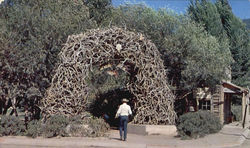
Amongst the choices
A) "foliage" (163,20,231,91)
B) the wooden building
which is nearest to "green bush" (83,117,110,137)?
"foliage" (163,20,231,91)

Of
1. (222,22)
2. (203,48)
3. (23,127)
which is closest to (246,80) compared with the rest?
(222,22)

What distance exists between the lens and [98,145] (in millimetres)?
10945

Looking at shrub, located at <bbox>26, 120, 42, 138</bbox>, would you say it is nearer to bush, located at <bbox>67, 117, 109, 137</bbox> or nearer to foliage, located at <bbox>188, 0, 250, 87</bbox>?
bush, located at <bbox>67, 117, 109, 137</bbox>

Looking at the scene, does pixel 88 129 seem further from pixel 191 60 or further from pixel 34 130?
pixel 191 60

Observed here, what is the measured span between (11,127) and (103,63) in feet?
16.4

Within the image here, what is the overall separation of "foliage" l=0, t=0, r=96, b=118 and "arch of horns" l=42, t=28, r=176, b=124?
1444 millimetres

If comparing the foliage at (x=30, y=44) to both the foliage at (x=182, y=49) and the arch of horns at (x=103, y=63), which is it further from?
the foliage at (x=182, y=49)

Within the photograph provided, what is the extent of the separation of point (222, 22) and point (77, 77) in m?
25.0

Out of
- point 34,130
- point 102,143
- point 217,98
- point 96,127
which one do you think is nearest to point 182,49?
point 217,98

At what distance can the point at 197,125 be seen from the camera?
13664mm

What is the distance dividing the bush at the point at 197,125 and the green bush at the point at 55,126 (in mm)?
4516

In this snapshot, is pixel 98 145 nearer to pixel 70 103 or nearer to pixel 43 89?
pixel 70 103

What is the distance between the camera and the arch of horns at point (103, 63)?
13594 millimetres

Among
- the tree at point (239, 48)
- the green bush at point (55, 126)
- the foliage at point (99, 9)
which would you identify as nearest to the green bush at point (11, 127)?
the green bush at point (55, 126)
